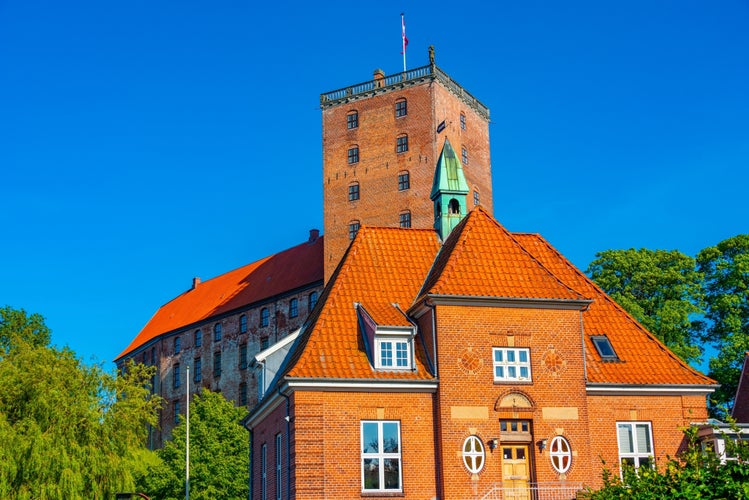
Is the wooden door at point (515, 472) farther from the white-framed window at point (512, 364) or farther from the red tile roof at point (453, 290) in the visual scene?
the red tile roof at point (453, 290)

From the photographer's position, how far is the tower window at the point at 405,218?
66125 millimetres

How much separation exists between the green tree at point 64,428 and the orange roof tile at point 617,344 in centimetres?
1587

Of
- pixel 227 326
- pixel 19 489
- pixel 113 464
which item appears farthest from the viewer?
pixel 227 326

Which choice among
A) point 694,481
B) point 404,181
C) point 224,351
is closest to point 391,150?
point 404,181

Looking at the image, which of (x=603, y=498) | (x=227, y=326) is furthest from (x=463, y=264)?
(x=227, y=326)

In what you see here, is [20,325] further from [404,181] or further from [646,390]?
[646,390]

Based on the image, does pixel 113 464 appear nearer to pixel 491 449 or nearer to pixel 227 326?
pixel 491 449

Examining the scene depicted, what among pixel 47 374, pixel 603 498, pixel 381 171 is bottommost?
pixel 603 498

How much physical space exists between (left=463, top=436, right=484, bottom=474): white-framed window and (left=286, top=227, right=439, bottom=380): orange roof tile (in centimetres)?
198

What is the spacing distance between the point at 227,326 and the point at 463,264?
56.8 m

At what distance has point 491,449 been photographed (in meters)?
27.6

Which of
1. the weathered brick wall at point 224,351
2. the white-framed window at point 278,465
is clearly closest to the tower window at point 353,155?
the weathered brick wall at point 224,351

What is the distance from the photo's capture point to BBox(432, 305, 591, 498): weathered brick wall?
90.3 feet

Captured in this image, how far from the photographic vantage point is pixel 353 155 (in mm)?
69250
